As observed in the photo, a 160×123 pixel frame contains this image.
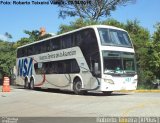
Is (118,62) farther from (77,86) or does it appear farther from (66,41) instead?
(66,41)

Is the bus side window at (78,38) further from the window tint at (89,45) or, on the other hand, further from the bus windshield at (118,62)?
the bus windshield at (118,62)

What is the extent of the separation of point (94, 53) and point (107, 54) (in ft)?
2.68

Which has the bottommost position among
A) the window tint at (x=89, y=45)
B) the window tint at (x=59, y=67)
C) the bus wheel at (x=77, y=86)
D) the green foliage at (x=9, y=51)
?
the bus wheel at (x=77, y=86)

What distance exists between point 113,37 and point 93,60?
1.79 metres

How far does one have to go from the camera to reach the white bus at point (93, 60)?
21.5 metres

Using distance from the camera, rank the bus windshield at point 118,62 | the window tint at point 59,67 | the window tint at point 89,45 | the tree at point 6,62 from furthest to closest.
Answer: the tree at point 6,62, the window tint at point 59,67, the window tint at point 89,45, the bus windshield at point 118,62

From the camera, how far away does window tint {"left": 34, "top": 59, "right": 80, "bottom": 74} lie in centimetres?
2430

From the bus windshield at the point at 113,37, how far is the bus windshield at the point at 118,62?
1.83 feet

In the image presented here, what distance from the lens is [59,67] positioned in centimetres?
2647

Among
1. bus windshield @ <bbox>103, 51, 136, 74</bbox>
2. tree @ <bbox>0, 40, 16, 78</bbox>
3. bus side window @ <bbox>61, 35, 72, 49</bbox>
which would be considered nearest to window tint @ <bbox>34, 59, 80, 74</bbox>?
bus side window @ <bbox>61, 35, 72, 49</bbox>

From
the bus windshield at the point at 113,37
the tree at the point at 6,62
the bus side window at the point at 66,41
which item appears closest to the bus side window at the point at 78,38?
the bus side window at the point at 66,41

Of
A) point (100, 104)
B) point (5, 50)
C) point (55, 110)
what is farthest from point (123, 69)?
point (5, 50)

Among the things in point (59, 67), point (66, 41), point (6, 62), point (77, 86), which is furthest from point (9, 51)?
point (77, 86)

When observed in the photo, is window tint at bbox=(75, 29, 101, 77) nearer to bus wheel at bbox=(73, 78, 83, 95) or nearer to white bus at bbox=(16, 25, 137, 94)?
white bus at bbox=(16, 25, 137, 94)
